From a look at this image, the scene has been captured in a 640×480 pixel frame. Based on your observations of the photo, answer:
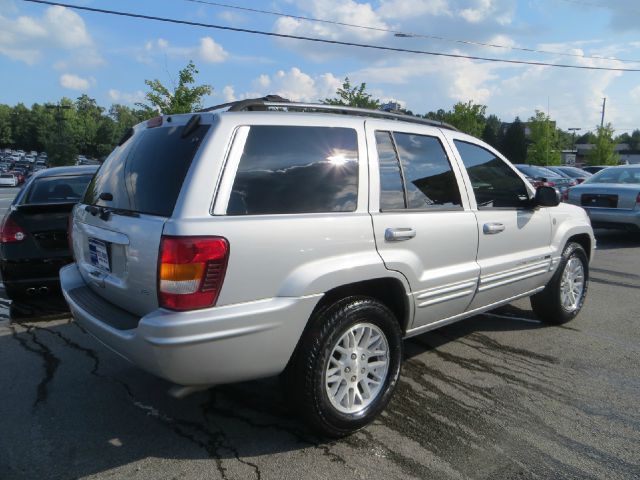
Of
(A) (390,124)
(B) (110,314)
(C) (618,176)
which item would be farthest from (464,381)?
(C) (618,176)

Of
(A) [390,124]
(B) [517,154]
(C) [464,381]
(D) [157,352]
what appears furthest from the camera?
(B) [517,154]

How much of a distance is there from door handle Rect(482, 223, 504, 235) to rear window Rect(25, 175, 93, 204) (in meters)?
4.61

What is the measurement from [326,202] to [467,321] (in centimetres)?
298

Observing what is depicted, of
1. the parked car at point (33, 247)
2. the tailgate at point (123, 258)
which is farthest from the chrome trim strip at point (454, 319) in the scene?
the parked car at point (33, 247)

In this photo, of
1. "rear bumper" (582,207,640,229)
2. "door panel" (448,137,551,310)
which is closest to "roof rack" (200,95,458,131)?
"door panel" (448,137,551,310)

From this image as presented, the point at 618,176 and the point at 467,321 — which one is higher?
the point at 618,176

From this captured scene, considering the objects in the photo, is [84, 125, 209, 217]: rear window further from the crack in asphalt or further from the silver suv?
the crack in asphalt

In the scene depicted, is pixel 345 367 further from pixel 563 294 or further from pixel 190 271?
pixel 563 294

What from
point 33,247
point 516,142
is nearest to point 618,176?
point 33,247

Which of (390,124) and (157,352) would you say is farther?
(390,124)

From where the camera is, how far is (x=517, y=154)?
236ft

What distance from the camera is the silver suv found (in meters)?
2.58

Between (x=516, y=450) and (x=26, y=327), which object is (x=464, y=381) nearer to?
(x=516, y=450)

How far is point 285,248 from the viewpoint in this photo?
274 cm
